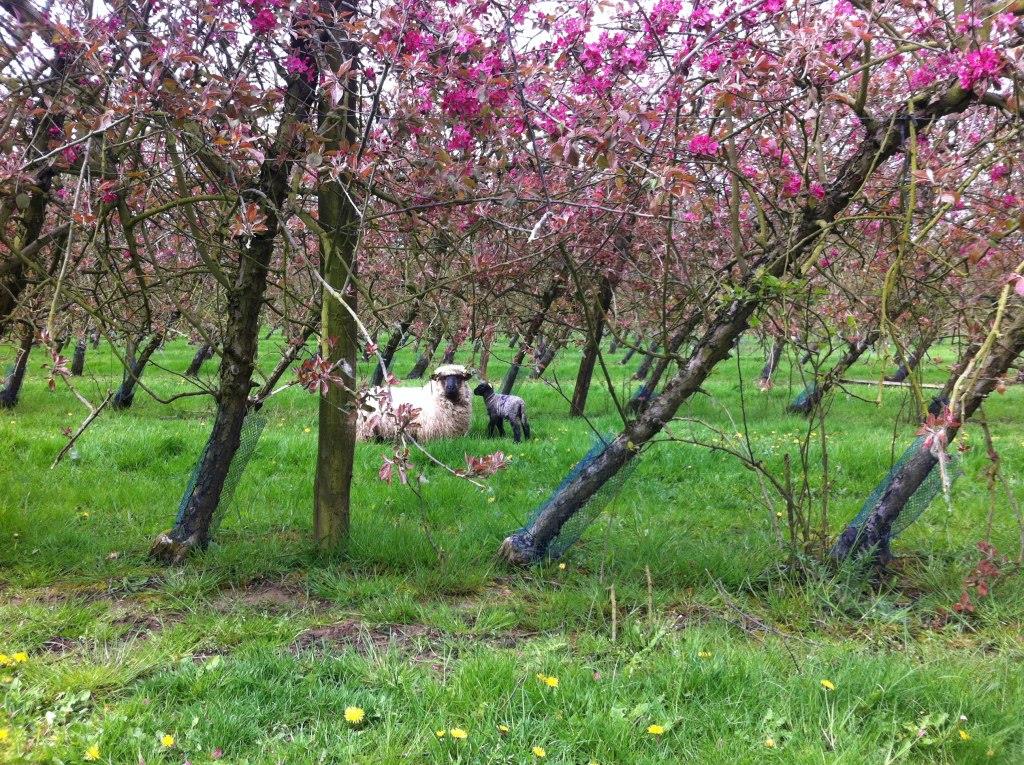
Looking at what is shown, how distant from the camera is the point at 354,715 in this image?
2.92 m

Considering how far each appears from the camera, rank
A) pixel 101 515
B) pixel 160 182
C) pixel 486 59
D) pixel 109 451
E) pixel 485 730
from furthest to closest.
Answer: pixel 109 451
pixel 101 515
pixel 160 182
pixel 486 59
pixel 485 730

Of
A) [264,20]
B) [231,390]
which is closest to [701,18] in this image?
[264,20]

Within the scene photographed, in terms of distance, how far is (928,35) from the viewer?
141 inches

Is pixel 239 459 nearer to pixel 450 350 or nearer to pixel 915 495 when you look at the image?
pixel 450 350

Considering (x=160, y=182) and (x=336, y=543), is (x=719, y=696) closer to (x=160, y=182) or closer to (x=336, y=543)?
(x=336, y=543)

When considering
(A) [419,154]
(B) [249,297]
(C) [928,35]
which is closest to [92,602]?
(B) [249,297]

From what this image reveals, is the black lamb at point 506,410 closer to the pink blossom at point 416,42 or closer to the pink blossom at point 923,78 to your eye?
the pink blossom at point 923,78

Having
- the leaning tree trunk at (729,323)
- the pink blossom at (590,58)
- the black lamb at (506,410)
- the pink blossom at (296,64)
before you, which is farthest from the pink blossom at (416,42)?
the black lamb at (506,410)

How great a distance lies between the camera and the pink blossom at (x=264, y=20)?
141 inches

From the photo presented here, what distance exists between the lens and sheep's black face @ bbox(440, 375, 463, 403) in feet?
34.1

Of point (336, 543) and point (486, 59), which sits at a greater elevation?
point (486, 59)

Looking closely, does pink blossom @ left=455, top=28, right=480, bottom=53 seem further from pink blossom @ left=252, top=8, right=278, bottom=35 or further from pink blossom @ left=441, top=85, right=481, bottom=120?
pink blossom @ left=252, top=8, right=278, bottom=35

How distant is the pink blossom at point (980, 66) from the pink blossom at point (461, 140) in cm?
218

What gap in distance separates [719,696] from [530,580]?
1.81 metres
